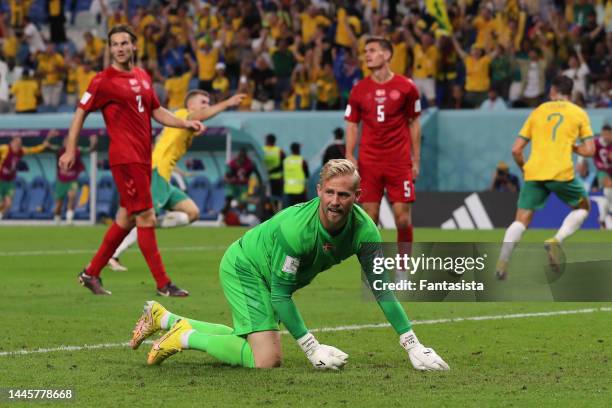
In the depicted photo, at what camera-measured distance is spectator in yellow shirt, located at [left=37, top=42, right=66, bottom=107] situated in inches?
1277

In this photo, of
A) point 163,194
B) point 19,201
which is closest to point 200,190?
point 19,201

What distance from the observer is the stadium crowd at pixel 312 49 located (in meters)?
26.4

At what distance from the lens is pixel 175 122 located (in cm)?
1177

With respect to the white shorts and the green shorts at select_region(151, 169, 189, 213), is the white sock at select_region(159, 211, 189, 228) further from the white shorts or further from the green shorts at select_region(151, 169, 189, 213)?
the white shorts

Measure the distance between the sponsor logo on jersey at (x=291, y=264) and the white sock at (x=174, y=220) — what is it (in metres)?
7.78

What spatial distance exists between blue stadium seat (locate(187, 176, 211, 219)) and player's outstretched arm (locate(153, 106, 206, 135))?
17020mm

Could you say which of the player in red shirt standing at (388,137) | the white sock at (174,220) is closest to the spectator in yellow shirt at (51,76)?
the white sock at (174,220)

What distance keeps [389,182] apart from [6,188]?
1880 cm

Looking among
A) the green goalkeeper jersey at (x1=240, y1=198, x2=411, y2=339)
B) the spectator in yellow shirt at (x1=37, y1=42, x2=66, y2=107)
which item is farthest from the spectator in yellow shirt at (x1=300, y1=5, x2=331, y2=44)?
the green goalkeeper jersey at (x1=240, y1=198, x2=411, y2=339)

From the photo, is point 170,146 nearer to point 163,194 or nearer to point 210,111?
point 163,194

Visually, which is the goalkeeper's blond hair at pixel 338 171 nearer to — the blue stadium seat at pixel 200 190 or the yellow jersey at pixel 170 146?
the yellow jersey at pixel 170 146

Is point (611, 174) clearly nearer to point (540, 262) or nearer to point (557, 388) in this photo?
point (540, 262)

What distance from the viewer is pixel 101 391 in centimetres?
640

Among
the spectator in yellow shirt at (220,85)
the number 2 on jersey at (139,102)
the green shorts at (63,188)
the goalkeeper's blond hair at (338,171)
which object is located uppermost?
the goalkeeper's blond hair at (338,171)
